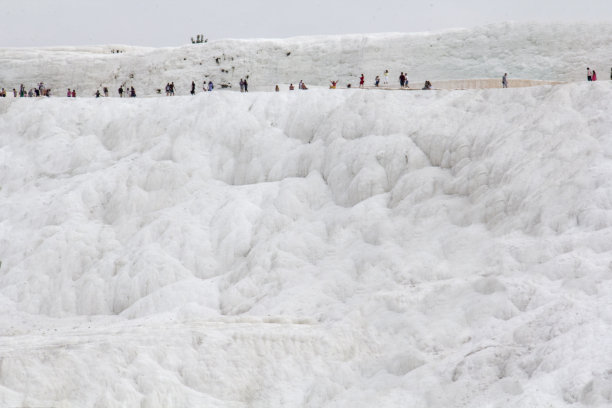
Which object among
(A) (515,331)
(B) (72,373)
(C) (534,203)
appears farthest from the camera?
(C) (534,203)

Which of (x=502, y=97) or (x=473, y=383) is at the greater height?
(x=502, y=97)

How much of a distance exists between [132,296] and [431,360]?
13.3 metres

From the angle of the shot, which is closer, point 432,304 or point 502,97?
point 432,304

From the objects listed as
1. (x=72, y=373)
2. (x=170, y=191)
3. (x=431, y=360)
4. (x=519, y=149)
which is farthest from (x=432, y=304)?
(x=170, y=191)

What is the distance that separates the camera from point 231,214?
3438 cm

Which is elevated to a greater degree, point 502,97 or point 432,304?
point 502,97

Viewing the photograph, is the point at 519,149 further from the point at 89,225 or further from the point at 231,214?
the point at 89,225

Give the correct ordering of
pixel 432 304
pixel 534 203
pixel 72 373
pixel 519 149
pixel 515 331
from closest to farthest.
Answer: pixel 72 373 → pixel 515 331 → pixel 432 304 → pixel 534 203 → pixel 519 149

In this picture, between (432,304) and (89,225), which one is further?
(89,225)

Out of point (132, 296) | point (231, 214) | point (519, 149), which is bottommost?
point (132, 296)

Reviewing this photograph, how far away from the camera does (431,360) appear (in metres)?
22.8

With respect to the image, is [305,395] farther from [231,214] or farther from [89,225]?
[89,225]

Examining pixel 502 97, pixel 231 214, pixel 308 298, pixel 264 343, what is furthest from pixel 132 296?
pixel 502 97

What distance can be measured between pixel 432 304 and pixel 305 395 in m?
4.94
